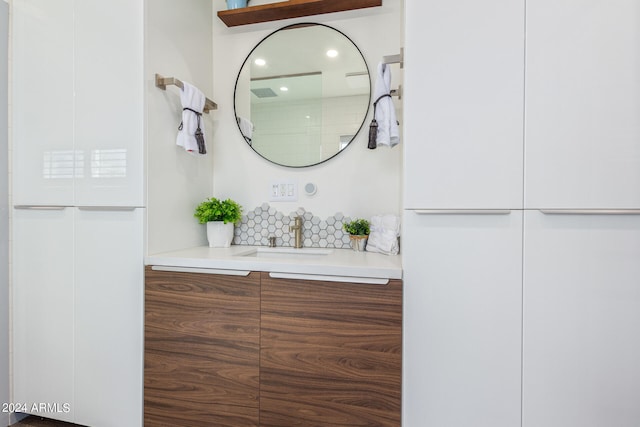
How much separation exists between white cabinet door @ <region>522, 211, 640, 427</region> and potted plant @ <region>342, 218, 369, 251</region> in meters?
0.76

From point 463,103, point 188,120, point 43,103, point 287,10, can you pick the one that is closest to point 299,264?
point 463,103

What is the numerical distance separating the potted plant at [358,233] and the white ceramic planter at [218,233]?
68cm

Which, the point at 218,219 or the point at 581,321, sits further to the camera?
the point at 218,219

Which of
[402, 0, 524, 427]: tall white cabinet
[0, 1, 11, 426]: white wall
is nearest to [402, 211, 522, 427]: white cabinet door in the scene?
[402, 0, 524, 427]: tall white cabinet

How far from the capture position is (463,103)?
1131 mm

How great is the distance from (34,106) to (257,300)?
5.17 feet

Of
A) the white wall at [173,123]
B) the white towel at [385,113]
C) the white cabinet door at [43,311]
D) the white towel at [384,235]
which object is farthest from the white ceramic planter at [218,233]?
the white towel at [385,113]

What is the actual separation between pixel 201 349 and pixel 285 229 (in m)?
0.79

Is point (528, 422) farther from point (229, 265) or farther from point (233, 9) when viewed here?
point (233, 9)

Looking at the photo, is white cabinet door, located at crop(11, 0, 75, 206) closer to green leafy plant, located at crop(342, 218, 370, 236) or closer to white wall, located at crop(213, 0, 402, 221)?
white wall, located at crop(213, 0, 402, 221)

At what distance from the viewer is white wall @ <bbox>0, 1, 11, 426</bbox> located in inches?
63.6

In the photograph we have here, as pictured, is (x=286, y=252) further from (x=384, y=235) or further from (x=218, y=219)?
(x=384, y=235)

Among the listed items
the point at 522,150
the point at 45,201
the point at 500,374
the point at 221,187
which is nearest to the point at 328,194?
the point at 221,187

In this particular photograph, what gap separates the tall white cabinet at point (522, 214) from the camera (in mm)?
1030
